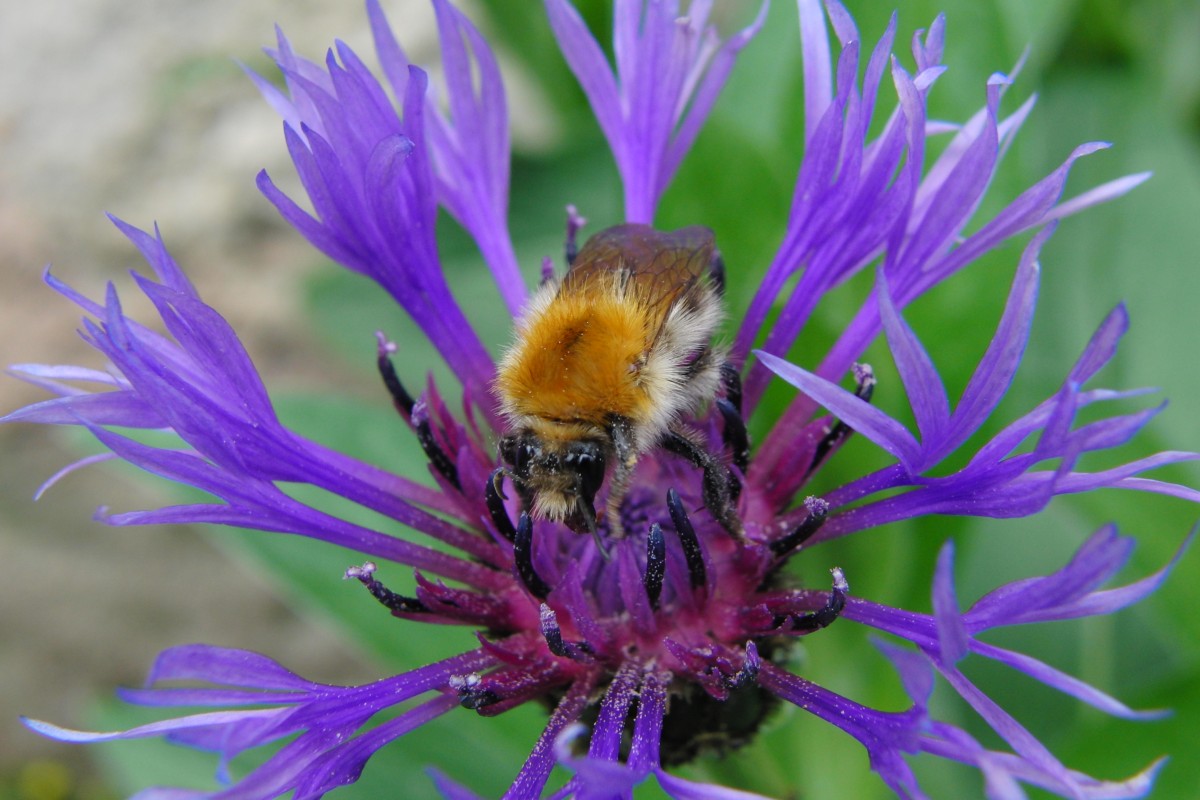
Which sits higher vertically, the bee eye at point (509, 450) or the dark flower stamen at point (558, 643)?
the bee eye at point (509, 450)

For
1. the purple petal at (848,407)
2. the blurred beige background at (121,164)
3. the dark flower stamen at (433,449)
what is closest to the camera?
the purple petal at (848,407)

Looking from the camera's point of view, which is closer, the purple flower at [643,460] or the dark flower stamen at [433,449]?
the purple flower at [643,460]

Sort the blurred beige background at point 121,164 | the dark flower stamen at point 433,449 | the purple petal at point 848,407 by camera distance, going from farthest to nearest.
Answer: the blurred beige background at point 121,164 → the dark flower stamen at point 433,449 → the purple petal at point 848,407

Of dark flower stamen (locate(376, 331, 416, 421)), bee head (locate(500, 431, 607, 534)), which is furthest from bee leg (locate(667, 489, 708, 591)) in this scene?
dark flower stamen (locate(376, 331, 416, 421))

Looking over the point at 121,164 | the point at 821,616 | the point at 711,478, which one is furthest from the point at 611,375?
the point at 121,164

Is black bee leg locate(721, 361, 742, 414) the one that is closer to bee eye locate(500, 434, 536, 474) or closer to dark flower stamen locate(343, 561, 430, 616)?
bee eye locate(500, 434, 536, 474)

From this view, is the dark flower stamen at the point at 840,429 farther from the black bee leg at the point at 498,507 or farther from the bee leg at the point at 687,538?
the black bee leg at the point at 498,507

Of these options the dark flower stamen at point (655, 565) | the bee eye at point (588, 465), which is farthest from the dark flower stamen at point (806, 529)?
the bee eye at point (588, 465)
